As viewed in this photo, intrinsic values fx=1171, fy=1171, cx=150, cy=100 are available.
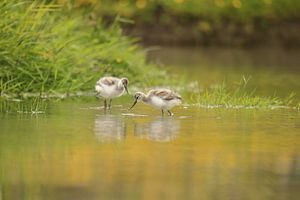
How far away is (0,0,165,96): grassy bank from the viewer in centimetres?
1381

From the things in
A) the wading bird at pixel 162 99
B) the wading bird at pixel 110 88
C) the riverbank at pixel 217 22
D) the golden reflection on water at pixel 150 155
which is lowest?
the golden reflection on water at pixel 150 155

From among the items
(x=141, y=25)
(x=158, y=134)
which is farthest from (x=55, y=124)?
(x=141, y=25)

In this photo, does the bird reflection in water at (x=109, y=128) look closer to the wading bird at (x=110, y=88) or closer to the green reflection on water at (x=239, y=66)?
the wading bird at (x=110, y=88)

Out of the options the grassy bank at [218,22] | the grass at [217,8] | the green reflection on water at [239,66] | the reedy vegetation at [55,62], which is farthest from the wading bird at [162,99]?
the grassy bank at [218,22]

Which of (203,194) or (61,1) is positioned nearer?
(203,194)

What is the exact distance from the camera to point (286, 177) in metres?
8.36

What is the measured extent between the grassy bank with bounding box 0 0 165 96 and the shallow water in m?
0.77

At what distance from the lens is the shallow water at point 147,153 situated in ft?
25.5

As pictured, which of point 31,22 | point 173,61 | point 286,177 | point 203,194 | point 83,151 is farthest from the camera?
point 173,61

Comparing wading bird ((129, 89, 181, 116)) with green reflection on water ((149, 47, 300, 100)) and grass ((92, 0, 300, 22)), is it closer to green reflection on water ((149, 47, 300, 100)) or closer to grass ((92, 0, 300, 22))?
green reflection on water ((149, 47, 300, 100))

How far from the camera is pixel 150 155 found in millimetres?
9258

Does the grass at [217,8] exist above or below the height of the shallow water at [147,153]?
above

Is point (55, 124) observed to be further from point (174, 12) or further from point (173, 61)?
point (174, 12)

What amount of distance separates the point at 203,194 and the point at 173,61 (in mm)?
15546
